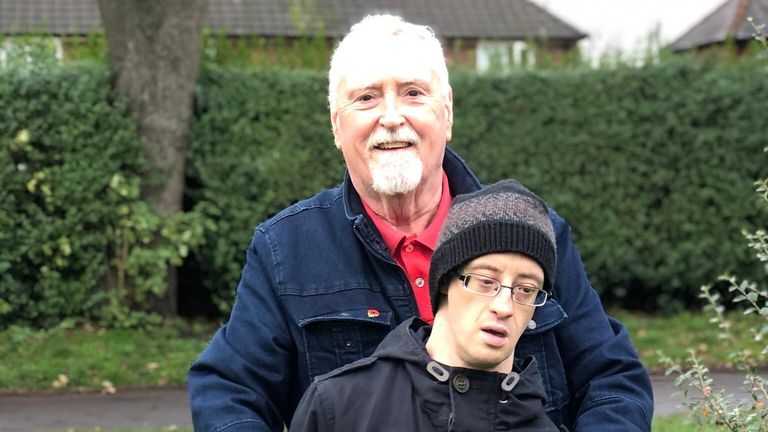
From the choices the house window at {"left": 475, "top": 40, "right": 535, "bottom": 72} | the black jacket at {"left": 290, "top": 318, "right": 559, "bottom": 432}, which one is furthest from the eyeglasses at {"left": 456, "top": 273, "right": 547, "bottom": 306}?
the house window at {"left": 475, "top": 40, "right": 535, "bottom": 72}

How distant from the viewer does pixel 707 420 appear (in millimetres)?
3609

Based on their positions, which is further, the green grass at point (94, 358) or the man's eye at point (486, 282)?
the green grass at point (94, 358)

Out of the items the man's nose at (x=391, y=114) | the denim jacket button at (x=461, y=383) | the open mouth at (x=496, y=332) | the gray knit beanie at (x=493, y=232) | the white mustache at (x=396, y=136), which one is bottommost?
the denim jacket button at (x=461, y=383)

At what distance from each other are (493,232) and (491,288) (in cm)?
13

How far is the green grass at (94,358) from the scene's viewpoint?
7.96m

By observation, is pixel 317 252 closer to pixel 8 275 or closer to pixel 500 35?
pixel 8 275

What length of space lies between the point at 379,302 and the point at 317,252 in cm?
24

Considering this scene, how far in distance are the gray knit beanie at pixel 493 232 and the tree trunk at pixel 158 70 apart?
6573mm

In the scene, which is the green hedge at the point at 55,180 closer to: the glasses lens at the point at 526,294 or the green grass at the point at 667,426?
the green grass at the point at 667,426

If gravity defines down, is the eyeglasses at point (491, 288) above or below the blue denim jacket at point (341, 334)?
above

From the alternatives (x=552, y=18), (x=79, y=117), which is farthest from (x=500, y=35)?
(x=79, y=117)

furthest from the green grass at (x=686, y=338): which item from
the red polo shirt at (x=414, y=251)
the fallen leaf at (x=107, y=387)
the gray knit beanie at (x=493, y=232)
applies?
the gray knit beanie at (x=493, y=232)

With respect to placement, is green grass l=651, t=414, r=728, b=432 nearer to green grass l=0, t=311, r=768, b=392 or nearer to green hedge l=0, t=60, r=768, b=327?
green grass l=0, t=311, r=768, b=392

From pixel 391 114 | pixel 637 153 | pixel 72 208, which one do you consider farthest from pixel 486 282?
pixel 637 153
